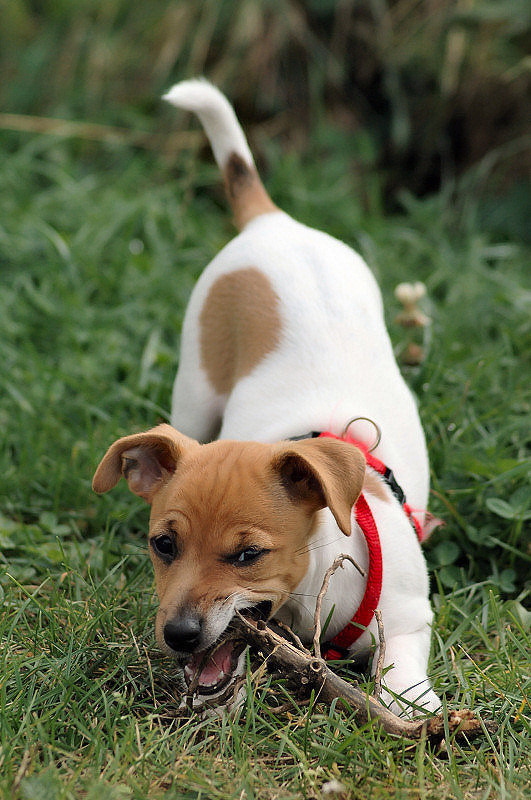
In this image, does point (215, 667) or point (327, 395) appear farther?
point (327, 395)

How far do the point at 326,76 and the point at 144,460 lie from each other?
5.28 meters

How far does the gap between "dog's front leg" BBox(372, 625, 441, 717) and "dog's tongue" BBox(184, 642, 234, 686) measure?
1.60ft

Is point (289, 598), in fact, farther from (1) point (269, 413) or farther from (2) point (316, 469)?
(1) point (269, 413)

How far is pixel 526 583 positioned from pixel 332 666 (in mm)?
1058

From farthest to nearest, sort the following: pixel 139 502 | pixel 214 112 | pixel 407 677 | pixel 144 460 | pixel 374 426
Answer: pixel 214 112 → pixel 139 502 → pixel 374 426 → pixel 144 460 → pixel 407 677

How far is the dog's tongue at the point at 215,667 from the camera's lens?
282 cm

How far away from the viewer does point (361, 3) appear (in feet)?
24.6

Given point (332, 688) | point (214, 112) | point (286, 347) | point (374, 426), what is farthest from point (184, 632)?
point (214, 112)

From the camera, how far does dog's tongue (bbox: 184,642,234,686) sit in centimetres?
282

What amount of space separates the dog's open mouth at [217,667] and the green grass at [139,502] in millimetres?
107

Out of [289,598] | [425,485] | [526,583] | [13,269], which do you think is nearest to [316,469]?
[289,598]

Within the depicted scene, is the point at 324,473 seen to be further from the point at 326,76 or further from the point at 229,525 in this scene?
the point at 326,76

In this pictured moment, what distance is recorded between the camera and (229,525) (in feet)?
9.03

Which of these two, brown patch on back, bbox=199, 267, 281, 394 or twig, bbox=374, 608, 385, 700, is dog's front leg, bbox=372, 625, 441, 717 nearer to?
twig, bbox=374, 608, 385, 700
